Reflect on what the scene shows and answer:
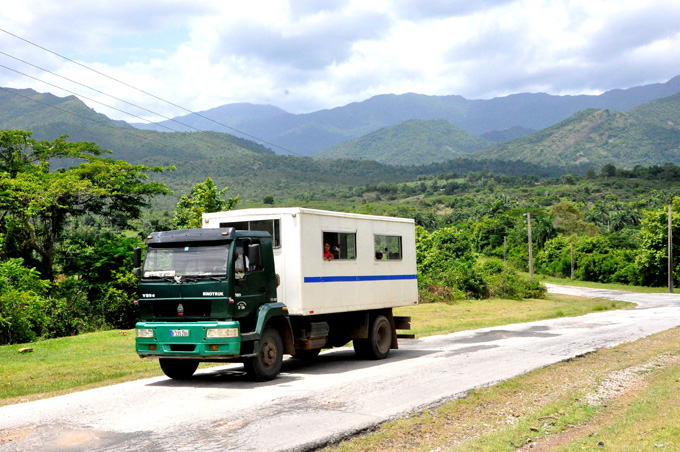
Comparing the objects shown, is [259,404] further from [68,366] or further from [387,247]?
[68,366]

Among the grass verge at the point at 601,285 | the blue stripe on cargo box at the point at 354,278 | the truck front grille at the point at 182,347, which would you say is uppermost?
the blue stripe on cargo box at the point at 354,278

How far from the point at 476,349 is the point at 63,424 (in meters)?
12.0

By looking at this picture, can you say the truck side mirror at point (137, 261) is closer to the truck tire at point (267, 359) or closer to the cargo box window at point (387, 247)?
the truck tire at point (267, 359)

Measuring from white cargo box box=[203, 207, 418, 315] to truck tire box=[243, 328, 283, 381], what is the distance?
0.81 metres

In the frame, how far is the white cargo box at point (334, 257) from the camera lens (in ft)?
44.2

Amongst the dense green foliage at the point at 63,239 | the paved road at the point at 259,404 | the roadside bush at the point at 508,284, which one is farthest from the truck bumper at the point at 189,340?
the roadside bush at the point at 508,284

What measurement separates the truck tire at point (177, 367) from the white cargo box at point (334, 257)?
224 cm

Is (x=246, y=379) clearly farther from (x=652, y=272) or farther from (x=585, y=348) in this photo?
(x=652, y=272)

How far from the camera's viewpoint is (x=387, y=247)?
16.9 m

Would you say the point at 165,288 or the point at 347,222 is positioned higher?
the point at 347,222

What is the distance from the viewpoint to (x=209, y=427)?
8.73 m

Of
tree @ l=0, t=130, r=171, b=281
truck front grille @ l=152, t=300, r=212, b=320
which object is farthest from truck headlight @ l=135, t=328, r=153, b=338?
tree @ l=0, t=130, r=171, b=281

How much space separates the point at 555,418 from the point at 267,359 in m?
5.43

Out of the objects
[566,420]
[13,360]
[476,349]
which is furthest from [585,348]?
[13,360]
